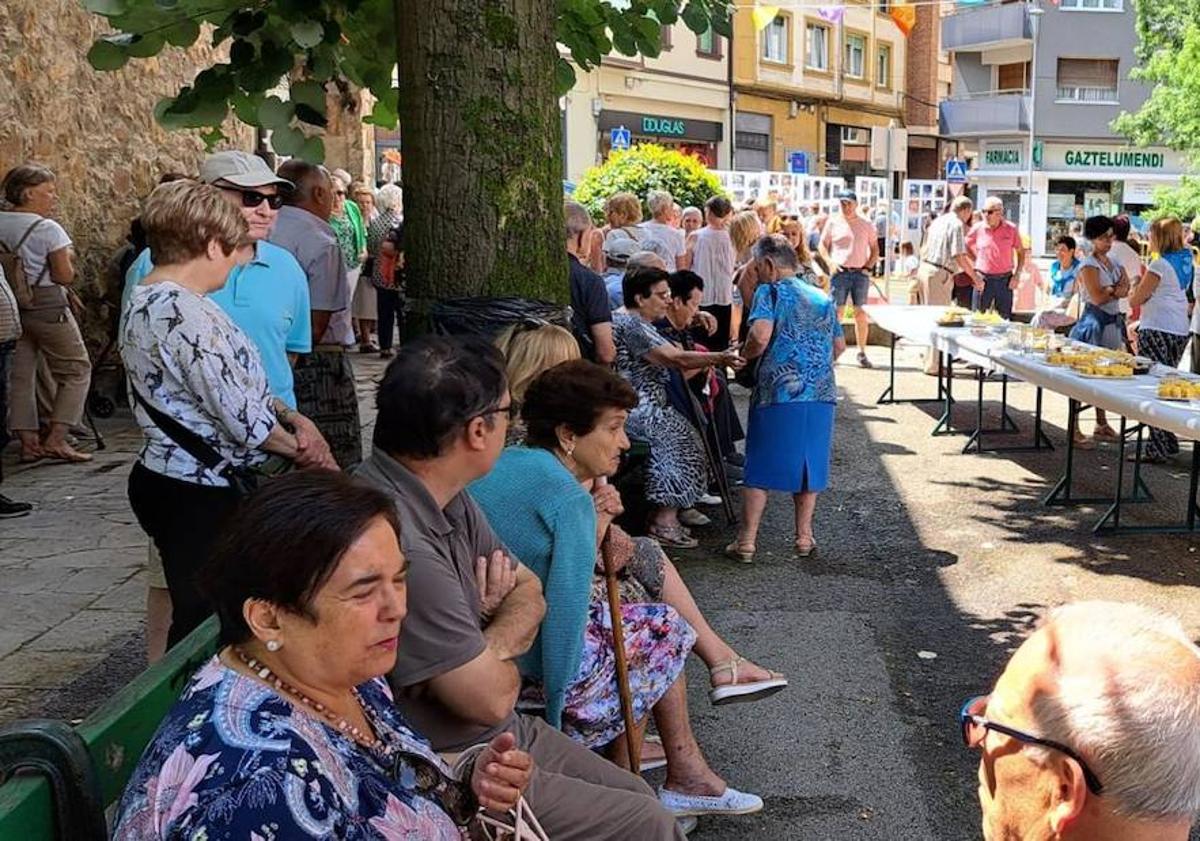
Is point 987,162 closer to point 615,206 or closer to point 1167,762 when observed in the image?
point 615,206

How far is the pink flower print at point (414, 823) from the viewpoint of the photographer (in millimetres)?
1947

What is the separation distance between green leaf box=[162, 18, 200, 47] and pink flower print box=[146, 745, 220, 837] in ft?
10.2

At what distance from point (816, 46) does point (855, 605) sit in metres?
35.8

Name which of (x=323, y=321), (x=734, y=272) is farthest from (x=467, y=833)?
(x=734, y=272)

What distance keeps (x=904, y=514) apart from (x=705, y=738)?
3.55 meters

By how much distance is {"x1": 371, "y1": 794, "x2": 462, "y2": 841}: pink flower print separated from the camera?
195cm

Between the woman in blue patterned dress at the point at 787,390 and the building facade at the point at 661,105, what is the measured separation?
21.7 m

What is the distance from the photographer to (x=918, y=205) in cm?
2291

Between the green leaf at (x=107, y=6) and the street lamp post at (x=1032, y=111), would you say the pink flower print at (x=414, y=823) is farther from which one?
the street lamp post at (x=1032, y=111)

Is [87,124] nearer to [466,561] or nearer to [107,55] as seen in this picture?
[107,55]

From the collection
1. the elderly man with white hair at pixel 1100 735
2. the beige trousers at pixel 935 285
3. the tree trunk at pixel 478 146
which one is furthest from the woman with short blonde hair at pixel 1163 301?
the elderly man with white hair at pixel 1100 735

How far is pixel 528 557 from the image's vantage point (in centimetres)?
334

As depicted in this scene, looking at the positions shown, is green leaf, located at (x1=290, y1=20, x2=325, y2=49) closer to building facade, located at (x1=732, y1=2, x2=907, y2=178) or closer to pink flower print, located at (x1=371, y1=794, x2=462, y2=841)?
pink flower print, located at (x1=371, y1=794, x2=462, y2=841)

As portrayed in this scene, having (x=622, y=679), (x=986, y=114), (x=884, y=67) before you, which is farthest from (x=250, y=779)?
(x=986, y=114)
